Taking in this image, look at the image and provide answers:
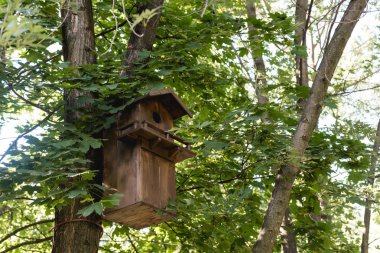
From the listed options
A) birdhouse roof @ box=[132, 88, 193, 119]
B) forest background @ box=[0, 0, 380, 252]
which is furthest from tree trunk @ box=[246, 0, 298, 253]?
birdhouse roof @ box=[132, 88, 193, 119]

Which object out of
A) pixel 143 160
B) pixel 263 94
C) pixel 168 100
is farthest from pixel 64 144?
pixel 263 94

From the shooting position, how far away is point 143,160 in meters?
3.79

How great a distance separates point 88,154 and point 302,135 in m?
1.52

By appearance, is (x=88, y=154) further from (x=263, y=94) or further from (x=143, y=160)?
(x=263, y=94)

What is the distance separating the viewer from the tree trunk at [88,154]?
3.83 metres

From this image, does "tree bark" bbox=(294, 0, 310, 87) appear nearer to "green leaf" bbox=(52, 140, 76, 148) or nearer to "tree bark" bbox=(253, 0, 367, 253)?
"tree bark" bbox=(253, 0, 367, 253)

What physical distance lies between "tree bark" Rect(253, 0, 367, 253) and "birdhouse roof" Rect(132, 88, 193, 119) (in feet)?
2.76

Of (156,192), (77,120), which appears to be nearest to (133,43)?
(77,120)

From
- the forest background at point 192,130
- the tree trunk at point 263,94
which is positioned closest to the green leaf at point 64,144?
the forest background at point 192,130

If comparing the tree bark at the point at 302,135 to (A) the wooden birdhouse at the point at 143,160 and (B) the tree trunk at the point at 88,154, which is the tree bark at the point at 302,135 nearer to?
(A) the wooden birdhouse at the point at 143,160

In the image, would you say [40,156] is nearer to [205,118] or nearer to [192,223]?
[192,223]

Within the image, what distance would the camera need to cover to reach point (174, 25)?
4.89 metres

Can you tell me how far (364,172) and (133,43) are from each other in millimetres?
2028

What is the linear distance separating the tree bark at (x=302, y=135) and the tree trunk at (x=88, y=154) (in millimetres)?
1125
